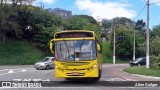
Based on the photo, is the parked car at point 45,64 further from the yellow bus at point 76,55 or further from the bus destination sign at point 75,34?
the bus destination sign at point 75,34

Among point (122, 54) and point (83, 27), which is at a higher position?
point (83, 27)

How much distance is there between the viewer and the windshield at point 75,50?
21.4 metres

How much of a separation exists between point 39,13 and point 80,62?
5101 cm

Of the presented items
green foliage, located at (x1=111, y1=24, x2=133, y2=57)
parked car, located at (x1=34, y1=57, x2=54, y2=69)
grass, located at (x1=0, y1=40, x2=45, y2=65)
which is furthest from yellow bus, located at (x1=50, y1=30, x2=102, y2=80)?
green foliage, located at (x1=111, y1=24, x2=133, y2=57)

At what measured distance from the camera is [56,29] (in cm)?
6719

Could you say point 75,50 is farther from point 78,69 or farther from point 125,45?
point 125,45

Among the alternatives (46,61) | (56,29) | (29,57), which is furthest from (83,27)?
(46,61)

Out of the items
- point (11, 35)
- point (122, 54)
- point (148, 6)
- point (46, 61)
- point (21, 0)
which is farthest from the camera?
point (122, 54)

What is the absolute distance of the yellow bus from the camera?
21281 mm

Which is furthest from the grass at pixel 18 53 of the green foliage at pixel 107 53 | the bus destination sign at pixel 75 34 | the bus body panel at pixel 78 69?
the bus body panel at pixel 78 69

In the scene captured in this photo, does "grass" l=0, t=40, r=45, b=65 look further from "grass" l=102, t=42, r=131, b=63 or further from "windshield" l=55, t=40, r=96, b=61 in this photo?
"windshield" l=55, t=40, r=96, b=61

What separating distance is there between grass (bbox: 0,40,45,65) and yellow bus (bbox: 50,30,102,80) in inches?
1605

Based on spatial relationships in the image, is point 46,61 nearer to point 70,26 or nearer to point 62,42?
point 62,42

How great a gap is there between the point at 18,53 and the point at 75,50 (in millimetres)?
45598
